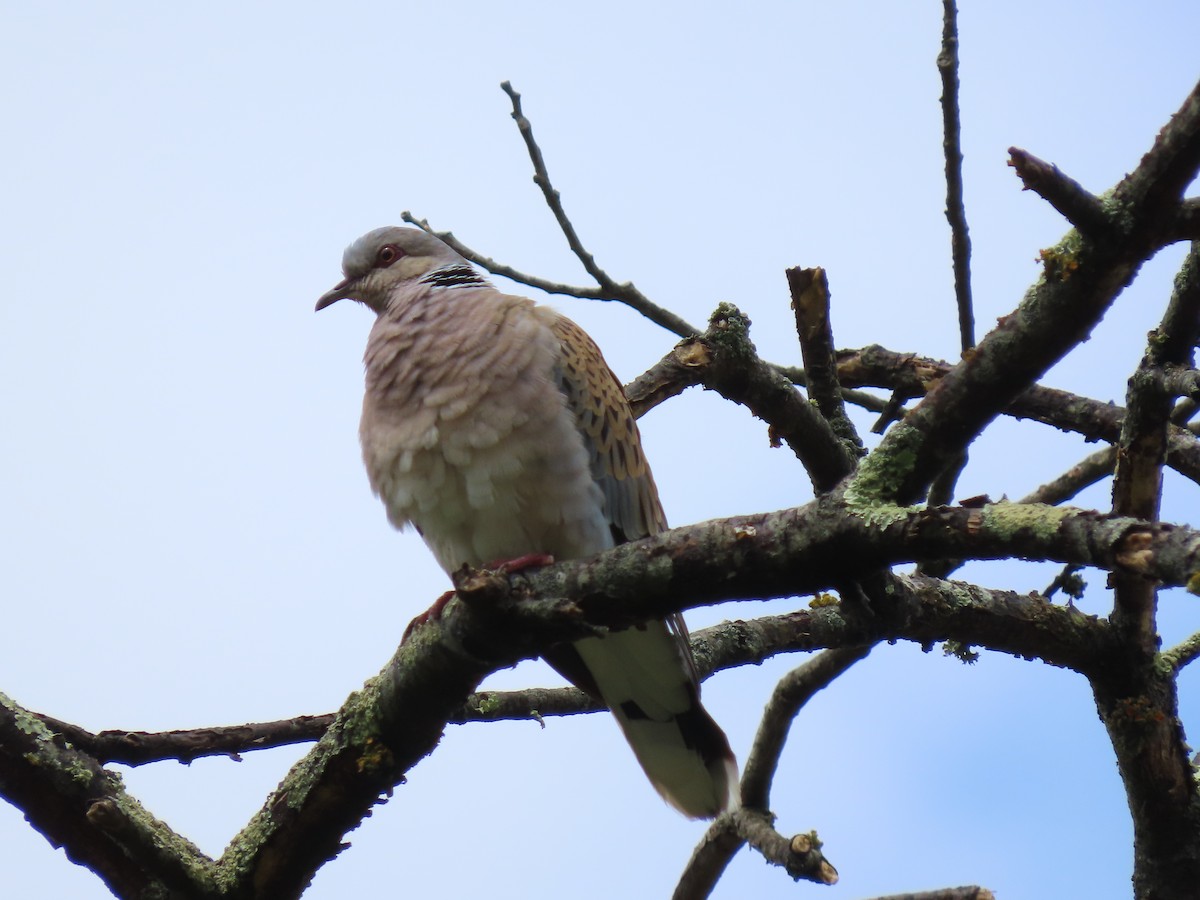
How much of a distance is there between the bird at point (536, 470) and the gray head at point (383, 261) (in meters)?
0.66

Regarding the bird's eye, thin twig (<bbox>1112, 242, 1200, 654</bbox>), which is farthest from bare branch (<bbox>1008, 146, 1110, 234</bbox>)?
the bird's eye

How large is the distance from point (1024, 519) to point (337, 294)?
3285mm

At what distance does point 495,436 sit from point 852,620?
1.12 metres

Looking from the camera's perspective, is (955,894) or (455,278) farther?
(455,278)

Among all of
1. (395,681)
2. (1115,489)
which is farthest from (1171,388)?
(395,681)

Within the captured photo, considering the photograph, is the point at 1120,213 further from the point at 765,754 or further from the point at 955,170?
the point at 765,754

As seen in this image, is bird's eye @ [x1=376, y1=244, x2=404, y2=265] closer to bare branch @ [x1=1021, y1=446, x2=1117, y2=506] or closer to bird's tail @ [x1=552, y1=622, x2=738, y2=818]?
bird's tail @ [x1=552, y1=622, x2=738, y2=818]

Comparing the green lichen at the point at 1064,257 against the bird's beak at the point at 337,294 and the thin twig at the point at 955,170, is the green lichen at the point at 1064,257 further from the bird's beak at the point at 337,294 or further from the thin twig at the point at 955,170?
the bird's beak at the point at 337,294

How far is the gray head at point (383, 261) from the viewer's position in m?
4.34

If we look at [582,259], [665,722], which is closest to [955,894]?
[665,722]

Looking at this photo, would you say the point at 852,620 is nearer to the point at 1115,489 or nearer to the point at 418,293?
the point at 1115,489

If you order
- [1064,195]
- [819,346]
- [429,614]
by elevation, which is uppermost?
[819,346]

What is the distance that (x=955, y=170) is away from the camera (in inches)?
114

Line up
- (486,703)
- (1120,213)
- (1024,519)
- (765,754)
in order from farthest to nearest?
1. (765,754)
2. (486,703)
3. (1120,213)
4. (1024,519)
